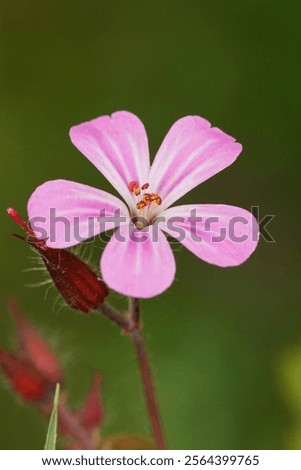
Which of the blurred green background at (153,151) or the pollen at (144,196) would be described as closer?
the pollen at (144,196)

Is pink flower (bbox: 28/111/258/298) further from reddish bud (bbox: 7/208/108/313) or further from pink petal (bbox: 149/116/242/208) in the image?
reddish bud (bbox: 7/208/108/313)

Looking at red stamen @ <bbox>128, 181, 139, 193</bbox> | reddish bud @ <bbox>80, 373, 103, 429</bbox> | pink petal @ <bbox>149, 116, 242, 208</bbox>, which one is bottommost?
reddish bud @ <bbox>80, 373, 103, 429</bbox>

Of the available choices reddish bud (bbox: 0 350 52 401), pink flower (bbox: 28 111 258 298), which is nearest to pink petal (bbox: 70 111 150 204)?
pink flower (bbox: 28 111 258 298)

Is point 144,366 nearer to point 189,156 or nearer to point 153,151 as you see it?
point 189,156

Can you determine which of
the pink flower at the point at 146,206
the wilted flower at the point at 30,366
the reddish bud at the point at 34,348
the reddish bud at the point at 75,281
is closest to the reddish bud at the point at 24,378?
the wilted flower at the point at 30,366

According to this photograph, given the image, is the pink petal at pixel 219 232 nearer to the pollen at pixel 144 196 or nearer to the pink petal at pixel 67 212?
the pollen at pixel 144 196
